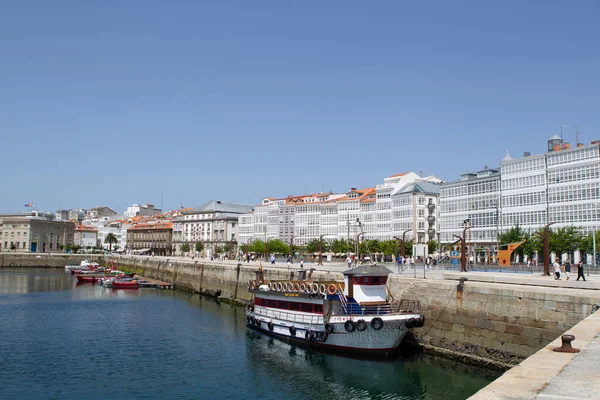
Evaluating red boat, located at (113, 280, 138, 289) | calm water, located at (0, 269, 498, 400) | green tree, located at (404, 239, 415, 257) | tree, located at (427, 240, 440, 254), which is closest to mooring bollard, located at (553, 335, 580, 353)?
calm water, located at (0, 269, 498, 400)

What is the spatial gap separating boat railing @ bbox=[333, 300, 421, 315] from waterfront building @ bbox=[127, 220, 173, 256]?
155 metres

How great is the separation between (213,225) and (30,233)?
194 feet

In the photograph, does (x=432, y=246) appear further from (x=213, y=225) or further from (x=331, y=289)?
(x=213, y=225)

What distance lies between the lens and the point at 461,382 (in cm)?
2775

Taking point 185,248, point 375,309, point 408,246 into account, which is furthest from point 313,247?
point 375,309

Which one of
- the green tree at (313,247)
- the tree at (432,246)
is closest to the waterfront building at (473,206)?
the tree at (432,246)

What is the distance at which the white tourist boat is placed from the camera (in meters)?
33.6

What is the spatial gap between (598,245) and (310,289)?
135 ft

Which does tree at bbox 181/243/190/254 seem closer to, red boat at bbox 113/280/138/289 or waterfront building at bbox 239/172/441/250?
waterfront building at bbox 239/172/441/250

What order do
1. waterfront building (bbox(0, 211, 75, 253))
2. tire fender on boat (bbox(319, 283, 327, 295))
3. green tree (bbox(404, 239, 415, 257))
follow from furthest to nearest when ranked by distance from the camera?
waterfront building (bbox(0, 211, 75, 253))
green tree (bbox(404, 239, 415, 257))
tire fender on boat (bbox(319, 283, 327, 295))

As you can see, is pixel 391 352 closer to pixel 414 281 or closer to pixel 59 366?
pixel 414 281

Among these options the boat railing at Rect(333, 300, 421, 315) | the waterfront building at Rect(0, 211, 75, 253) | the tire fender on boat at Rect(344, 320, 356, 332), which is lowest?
the tire fender on boat at Rect(344, 320, 356, 332)

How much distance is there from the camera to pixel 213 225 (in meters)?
168

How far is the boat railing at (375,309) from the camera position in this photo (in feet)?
113
